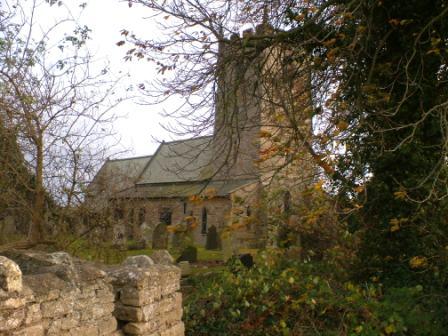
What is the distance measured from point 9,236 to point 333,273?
7.70 meters

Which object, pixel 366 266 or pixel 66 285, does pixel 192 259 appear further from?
pixel 66 285

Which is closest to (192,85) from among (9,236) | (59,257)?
(59,257)

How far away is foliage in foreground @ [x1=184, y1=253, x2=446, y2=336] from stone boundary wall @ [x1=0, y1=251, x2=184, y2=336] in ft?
6.33

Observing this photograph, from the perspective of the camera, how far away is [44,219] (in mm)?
9562

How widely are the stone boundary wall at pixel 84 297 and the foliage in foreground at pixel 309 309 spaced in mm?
1929

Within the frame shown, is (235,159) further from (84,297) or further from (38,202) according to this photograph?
(38,202)

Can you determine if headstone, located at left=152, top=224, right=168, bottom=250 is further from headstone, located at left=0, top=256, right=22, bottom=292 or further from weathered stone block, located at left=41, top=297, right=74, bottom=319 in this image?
headstone, located at left=0, top=256, right=22, bottom=292

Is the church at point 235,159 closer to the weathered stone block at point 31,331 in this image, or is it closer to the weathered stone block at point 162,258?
the weathered stone block at point 162,258

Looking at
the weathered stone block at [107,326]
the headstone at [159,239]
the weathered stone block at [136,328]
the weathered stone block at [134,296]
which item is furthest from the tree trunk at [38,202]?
the headstone at [159,239]

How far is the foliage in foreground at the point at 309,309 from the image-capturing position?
21.3ft

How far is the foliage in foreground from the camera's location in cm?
650

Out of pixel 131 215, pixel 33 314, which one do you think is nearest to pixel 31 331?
pixel 33 314

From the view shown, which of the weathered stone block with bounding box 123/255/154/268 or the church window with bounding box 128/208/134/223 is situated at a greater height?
the church window with bounding box 128/208/134/223

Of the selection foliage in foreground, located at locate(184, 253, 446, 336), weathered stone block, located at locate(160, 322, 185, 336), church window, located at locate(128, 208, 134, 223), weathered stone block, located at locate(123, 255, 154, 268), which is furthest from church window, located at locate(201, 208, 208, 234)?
weathered stone block, located at locate(123, 255, 154, 268)
